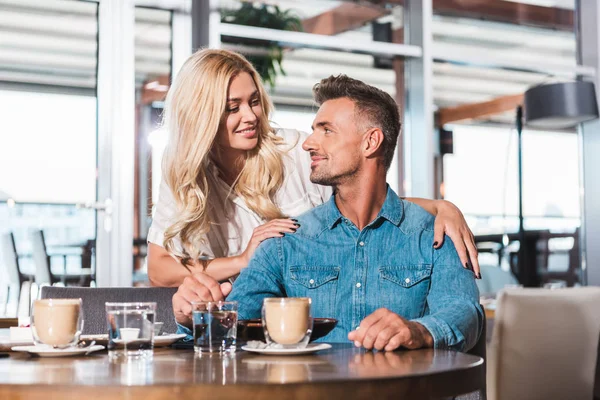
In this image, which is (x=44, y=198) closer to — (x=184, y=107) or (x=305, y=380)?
(x=184, y=107)

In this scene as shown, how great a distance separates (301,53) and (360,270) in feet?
11.1

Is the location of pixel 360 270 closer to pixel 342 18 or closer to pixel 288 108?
pixel 288 108

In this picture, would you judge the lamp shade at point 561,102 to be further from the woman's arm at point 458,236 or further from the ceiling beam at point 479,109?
the woman's arm at point 458,236

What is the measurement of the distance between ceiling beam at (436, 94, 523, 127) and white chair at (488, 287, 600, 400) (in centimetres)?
279

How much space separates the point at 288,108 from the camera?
4.95 meters

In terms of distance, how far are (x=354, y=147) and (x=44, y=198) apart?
2.55 meters

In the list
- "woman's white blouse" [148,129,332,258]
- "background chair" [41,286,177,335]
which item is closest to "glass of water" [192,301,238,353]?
"background chair" [41,286,177,335]

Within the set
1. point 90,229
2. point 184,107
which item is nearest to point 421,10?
point 90,229

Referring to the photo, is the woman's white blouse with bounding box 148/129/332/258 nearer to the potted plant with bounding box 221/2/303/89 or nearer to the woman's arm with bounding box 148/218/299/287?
the woman's arm with bounding box 148/218/299/287

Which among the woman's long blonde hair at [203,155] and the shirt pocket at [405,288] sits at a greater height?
the woman's long blonde hair at [203,155]

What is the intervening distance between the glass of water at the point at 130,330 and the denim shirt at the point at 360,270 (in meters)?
0.51

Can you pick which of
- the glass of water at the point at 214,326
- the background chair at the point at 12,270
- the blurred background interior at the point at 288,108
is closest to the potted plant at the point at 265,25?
the blurred background interior at the point at 288,108

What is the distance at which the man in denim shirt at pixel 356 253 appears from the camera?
172 cm

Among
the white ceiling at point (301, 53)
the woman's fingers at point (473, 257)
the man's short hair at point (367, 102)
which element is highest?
the white ceiling at point (301, 53)
